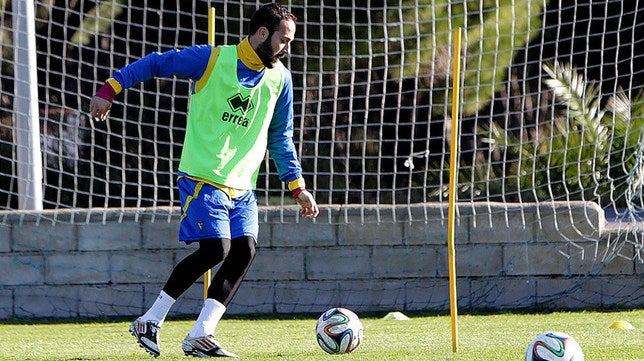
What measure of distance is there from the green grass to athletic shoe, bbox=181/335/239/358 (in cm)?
13

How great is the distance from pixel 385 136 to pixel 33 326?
4.52 m

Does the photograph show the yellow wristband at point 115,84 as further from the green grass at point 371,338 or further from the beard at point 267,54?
the green grass at point 371,338

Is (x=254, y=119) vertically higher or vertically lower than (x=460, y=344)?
higher

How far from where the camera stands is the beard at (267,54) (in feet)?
19.2

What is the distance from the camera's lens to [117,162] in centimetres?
1166

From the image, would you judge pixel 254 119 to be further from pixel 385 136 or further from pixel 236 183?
pixel 385 136

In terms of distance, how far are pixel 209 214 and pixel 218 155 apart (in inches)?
12.3

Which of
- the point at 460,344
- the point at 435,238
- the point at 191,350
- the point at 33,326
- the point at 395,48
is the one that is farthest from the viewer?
the point at 395,48

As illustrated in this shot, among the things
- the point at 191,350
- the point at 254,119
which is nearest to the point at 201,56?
the point at 254,119

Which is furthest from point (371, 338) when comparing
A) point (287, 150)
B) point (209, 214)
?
point (209, 214)

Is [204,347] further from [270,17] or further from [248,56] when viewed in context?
[270,17]

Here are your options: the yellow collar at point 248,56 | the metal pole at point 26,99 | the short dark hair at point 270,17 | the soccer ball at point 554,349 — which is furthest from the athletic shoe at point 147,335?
the metal pole at point 26,99

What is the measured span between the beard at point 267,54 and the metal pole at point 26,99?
3.77 metres

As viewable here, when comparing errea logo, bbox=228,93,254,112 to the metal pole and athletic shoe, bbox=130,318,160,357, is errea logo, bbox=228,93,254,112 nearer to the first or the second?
athletic shoe, bbox=130,318,160,357
